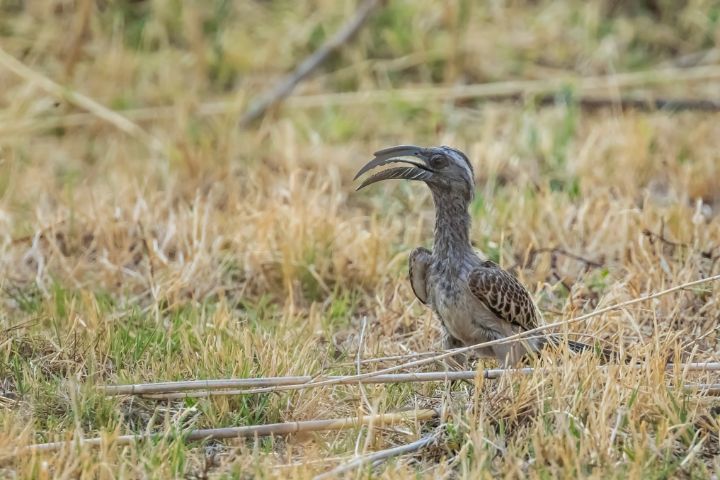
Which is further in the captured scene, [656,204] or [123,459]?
[656,204]

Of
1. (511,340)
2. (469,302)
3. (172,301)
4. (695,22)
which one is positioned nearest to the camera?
(511,340)

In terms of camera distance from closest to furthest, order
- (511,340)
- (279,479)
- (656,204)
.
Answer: (279,479) → (511,340) → (656,204)

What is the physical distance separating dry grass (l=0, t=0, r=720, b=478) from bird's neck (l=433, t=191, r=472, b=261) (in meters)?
0.44

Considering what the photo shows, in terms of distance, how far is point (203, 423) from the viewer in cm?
401

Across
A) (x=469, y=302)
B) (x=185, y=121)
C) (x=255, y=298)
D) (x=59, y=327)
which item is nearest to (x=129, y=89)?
(x=185, y=121)

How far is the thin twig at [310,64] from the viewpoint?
25.9 feet

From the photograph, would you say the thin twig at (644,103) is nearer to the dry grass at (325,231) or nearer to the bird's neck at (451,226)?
the dry grass at (325,231)

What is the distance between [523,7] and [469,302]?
5471mm

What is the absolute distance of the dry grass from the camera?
3824 mm

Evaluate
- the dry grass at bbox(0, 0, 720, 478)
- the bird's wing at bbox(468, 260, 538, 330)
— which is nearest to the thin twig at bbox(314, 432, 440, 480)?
the dry grass at bbox(0, 0, 720, 478)

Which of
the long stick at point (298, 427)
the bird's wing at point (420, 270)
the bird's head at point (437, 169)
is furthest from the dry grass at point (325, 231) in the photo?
the bird's head at point (437, 169)

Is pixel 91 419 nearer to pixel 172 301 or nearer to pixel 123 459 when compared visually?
pixel 123 459

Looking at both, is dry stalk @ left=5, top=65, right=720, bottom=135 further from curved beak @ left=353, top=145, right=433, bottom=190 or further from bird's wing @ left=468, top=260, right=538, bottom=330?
bird's wing @ left=468, top=260, right=538, bottom=330

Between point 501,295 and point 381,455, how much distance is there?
3.21 ft
